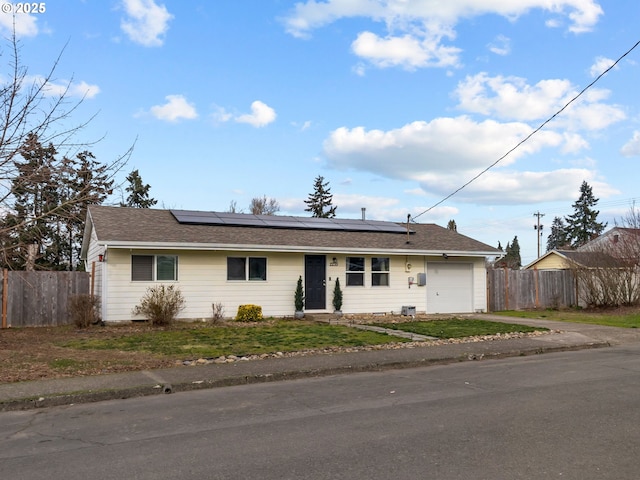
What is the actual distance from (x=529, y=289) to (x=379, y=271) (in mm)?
7910

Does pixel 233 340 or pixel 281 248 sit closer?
pixel 233 340

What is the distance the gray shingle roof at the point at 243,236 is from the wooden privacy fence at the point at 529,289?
6.50ft

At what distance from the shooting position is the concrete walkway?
7746 mm

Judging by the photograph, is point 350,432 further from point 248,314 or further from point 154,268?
point 154,268

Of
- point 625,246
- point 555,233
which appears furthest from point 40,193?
point 555,233

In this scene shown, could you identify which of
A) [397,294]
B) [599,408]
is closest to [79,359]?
[599,408]

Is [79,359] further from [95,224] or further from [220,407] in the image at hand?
[95,224]

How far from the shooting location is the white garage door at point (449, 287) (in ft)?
70.7

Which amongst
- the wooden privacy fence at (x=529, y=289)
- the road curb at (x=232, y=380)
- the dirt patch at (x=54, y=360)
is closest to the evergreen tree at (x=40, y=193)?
the dirt patch at (x=54, y=360)

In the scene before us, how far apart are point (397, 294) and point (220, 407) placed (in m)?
14.1

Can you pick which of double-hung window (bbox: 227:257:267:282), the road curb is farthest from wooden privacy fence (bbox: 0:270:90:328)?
the road curb

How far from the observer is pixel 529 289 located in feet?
78.9

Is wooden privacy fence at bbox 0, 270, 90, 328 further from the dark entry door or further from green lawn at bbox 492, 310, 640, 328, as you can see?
green lawn at bbox 492, 310, 640, 328

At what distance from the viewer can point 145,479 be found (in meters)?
4.56
